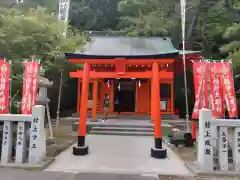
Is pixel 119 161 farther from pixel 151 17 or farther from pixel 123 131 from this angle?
pixel 151 17

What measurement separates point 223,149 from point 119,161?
2.77 metres

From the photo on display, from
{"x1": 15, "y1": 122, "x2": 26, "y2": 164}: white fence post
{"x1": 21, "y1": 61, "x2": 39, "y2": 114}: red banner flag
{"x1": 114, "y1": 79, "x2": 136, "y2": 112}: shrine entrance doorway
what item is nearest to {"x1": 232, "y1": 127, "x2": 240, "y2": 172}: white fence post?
{"x1": 15, "y1": 122, "x2": 26, "y2": 164}: white fence post

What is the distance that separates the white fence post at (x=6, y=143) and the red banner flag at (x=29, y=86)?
123 cm

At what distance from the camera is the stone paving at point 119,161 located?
21.2 ft

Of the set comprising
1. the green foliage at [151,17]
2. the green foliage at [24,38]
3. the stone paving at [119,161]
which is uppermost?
the green foliage at [151,17]

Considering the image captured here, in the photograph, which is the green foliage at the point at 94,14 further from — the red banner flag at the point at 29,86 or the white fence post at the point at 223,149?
the white fence post at the point at 223,149

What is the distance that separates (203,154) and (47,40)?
656 cm

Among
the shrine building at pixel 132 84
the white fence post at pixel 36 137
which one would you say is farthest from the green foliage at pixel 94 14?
the white fence post at pixel 36 137

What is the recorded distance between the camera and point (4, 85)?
24.5 ft

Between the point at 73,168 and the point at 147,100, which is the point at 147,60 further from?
the point at 147,100

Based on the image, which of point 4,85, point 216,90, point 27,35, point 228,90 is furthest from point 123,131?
point 4,85

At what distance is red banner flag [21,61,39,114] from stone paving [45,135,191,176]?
5.99 feet

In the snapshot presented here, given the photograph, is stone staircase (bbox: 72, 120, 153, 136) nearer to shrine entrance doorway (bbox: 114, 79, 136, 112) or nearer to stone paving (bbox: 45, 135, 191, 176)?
stone paving (bbox: 45, 135, 191, 176)

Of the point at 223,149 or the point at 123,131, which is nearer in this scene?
the point at 223,149
